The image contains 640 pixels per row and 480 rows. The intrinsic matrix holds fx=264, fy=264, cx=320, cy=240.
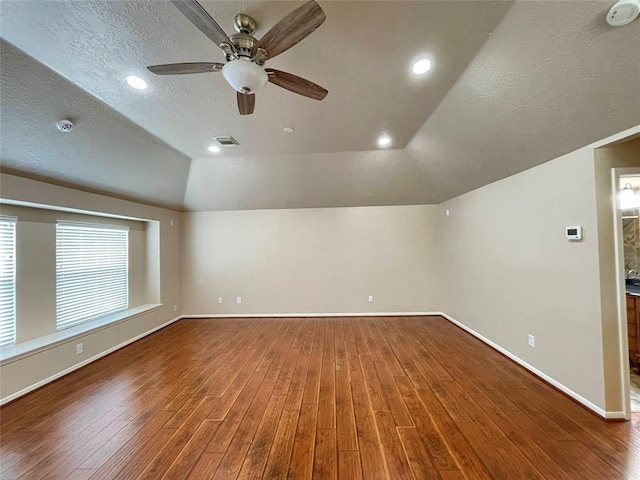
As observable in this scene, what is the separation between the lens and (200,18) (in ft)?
4.13

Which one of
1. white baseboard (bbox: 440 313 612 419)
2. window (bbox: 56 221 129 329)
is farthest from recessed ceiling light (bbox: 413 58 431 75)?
window (bbox: 56 221 129 329)

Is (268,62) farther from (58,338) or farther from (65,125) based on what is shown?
(58,338)

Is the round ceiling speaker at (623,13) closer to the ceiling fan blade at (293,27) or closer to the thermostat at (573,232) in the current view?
the ceiling fan blade at (293,27)

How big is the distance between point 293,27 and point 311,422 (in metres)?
2.74

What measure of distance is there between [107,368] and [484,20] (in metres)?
5.00

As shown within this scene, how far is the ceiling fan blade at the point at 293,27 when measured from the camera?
1214 millimetres

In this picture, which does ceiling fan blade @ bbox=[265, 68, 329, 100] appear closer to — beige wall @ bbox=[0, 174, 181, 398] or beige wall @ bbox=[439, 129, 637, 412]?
beige wall @ bbox=[439, 129, 637, 412]

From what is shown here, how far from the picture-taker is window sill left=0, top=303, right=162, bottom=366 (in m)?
2.68

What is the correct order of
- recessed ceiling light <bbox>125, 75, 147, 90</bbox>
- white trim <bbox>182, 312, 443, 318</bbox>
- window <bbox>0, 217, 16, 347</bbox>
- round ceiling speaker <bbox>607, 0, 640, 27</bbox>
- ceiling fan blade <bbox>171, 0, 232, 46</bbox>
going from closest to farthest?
ceiling fan blade <bbox>171, 0, 232, 46</bbox>, round ceiling speaker <bbox>607, 0, 640, 27</bbox>, recessed ceiling light <bbox>125, 75, 147, 90</bbox>, window <bbox>0, 217, 16, 347</bbox>, white trim <bbox>182, 312, 443, 318</bbox>

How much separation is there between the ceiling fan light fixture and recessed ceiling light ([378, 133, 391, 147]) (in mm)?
2111

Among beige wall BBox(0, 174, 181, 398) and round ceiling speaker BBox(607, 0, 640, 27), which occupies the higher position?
round ceiling speaker BBox(607, 0, 640, 27)

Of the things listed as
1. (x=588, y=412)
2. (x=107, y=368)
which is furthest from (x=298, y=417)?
(x=107, y=368)

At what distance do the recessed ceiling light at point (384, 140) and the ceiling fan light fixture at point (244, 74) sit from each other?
6.93 ft

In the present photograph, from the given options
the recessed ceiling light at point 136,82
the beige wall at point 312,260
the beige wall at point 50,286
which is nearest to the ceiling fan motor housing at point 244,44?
the recessed ceiling light at point 136,82
